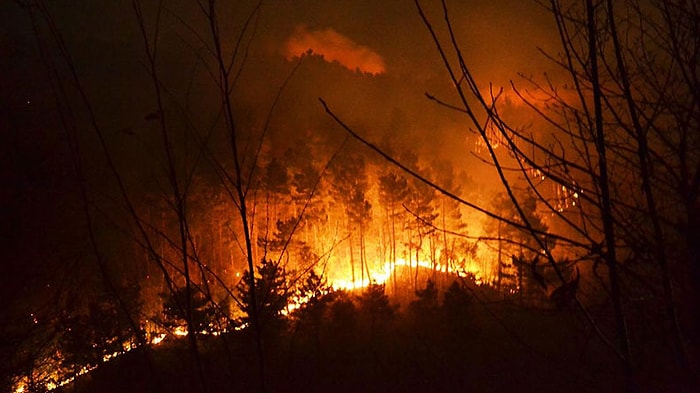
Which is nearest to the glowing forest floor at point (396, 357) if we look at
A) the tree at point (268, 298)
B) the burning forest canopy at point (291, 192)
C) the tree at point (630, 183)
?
the burning forest canopy at point (291, 192)

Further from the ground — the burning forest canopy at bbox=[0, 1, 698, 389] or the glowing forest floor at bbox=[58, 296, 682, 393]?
the burning forest canopy at bbox=[0, 1, 698, 389]

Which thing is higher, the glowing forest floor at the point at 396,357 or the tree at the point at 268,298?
the tree at the point at 268,298

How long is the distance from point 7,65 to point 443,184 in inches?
1387

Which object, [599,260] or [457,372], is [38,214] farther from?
[457,372]

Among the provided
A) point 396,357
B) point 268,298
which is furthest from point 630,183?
point 396,357

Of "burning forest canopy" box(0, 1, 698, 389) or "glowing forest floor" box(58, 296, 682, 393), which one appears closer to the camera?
"burning forest canopy" box(0, 1, 698, 389)

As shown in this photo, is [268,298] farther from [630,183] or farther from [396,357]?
[396,357]

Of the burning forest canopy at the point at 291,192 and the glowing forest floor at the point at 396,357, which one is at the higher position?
the burning forest canopy at the point at 291,192

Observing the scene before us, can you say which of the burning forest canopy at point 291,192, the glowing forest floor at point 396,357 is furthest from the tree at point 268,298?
the glowing forest floor at point 396,357

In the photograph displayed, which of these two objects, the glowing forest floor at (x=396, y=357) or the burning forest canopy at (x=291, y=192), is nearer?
the burning forest canopy at (x=291, y=192)

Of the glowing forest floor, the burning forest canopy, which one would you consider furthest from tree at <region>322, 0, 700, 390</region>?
the glowing forest floor

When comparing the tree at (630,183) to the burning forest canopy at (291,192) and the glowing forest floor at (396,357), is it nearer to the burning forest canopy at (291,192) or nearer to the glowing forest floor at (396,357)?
the burning forest canopy at (291,192)

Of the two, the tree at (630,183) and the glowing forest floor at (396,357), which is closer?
the tree at (630,183)

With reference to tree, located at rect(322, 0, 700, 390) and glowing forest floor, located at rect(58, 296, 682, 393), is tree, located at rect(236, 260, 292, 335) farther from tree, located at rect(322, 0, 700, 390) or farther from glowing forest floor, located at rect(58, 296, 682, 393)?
glowing forest floor, located at rect(58, 296, 682, 393)
